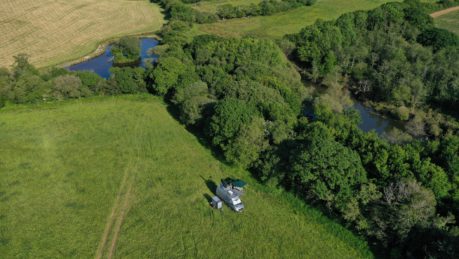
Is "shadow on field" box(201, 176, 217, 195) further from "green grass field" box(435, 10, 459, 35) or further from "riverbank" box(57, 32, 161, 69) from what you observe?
"green grass field" box(435, 10, 459, 35)

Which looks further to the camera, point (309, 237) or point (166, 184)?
point (166, 184)

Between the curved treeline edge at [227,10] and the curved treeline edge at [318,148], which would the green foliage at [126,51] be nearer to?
the curved treeline edge at [318,148]

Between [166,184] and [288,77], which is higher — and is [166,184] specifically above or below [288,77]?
below

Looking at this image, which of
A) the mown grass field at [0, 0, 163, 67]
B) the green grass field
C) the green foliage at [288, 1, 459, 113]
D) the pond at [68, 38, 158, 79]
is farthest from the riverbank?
the green grass field

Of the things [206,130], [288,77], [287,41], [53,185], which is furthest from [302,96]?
[53,185]

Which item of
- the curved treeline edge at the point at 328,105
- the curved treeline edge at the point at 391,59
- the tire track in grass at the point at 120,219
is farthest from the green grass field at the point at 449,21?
the tire track in grass at the point at 120,219

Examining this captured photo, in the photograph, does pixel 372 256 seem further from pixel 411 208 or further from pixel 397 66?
pixel 397 66

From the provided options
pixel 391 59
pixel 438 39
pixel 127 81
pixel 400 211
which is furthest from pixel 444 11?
pixel 400 211
